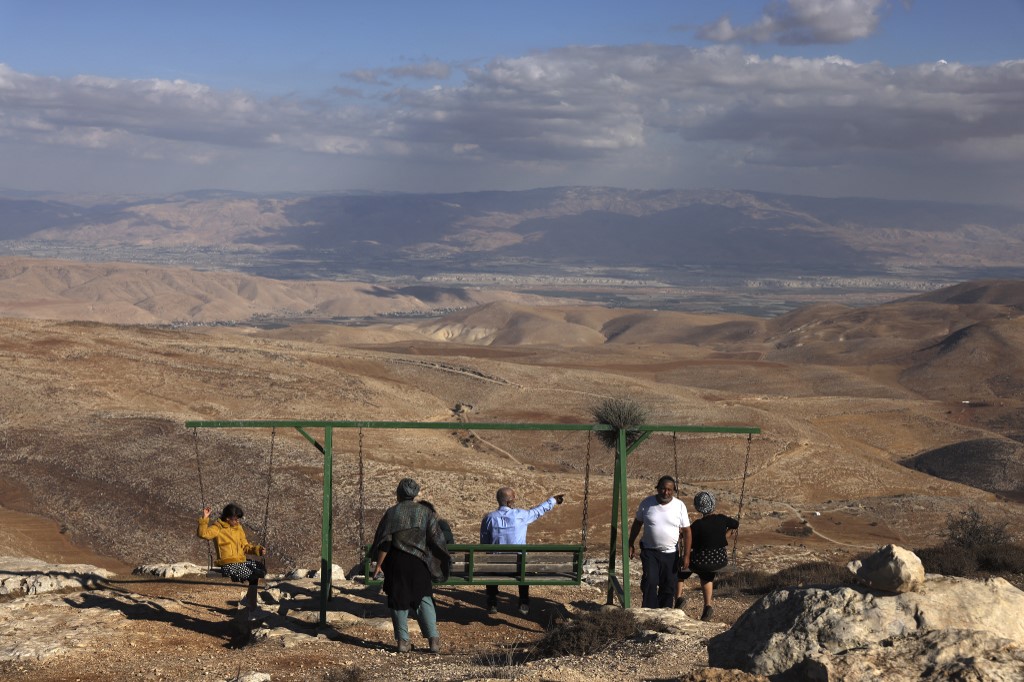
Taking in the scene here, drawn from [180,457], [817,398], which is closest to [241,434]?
[180,457]

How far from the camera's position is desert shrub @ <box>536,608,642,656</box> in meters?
10.1

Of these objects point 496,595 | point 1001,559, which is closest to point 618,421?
point 496,595

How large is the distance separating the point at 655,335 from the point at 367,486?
333 feet

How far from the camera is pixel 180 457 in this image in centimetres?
2728

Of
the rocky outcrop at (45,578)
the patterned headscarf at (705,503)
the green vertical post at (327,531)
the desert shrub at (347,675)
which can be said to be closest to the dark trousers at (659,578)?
the patterned headscarf at (705,503)

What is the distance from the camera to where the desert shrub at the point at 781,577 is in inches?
605

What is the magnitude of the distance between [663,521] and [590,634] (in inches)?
70.1

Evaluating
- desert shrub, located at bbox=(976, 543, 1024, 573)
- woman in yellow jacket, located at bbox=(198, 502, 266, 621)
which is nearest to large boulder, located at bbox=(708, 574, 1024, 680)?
woman in yellow jacket, located at bbox=(198, 502, 266, 621)

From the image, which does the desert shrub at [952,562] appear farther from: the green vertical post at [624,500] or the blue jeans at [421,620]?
the blue jeans at [421,620]

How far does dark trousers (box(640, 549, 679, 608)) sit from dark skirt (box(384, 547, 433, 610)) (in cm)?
282

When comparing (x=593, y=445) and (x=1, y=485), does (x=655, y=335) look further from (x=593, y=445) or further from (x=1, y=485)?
(x=1, y=485)

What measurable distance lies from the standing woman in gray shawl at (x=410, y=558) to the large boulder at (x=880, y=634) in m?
2.93

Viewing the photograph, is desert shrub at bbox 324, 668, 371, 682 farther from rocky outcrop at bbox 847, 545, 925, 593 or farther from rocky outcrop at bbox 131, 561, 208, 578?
rocky outcrop at bbox 131, 561, 208, 578

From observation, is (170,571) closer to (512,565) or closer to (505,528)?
(505,528)
